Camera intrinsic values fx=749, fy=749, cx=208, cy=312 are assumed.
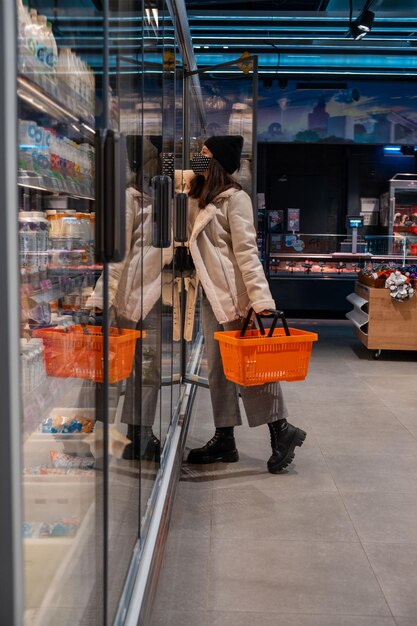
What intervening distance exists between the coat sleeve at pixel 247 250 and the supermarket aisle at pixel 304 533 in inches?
38.2

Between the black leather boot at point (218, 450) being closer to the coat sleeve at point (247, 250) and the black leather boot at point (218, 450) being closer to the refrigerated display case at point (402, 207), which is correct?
the coat sleeve at point (247, 250)

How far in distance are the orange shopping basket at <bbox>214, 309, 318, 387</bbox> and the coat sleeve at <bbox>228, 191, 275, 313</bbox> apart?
0.40 feet

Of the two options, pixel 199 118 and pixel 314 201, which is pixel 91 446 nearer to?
pixel 199 118

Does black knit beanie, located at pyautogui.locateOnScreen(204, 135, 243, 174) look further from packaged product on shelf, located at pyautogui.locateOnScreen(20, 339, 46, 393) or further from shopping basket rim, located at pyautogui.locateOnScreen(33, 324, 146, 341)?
packaged product on shelf, located at pyautogui.locateOnScreen(20, 339, 46, 393)

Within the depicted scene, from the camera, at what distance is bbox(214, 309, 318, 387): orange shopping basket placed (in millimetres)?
3646

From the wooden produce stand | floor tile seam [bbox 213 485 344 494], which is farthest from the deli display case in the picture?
floor tile seam [bbox 213 485 344 494]

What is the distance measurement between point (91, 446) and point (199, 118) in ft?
17.7

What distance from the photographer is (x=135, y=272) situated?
2.27 metres

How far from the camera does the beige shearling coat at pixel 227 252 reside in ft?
12.9

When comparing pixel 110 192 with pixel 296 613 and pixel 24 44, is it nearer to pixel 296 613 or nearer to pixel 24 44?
pixel 24 44

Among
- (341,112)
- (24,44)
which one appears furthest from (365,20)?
(24,44)

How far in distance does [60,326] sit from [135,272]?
0.93 feet

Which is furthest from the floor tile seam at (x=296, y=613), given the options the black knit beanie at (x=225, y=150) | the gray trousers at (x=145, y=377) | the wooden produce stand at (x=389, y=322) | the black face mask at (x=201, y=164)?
the wooden produce stand at (x=389, y=322)

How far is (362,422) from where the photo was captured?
528cm
